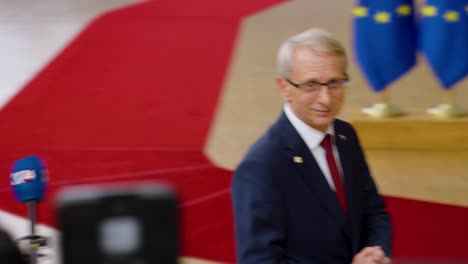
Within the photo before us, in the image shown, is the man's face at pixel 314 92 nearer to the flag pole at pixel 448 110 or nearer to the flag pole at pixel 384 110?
the flag pole at pixel 384 110

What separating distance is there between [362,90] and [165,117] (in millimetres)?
1687

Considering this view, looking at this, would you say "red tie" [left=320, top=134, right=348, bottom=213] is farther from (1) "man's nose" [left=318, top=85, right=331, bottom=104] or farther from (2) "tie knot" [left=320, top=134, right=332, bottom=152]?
(1) "man's nose" [left=318, top=85, right=331, bottom=104]

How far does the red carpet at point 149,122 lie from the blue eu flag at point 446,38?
54.2 inches

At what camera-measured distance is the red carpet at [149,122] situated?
533 centimetres

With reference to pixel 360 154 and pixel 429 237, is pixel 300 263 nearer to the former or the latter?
pixel 360 154

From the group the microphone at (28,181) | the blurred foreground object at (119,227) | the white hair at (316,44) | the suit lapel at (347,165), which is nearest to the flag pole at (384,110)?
the microphone at (28,181)

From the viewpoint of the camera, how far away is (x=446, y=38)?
6484mm

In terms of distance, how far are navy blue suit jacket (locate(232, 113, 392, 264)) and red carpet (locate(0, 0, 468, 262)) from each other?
133 centimetres

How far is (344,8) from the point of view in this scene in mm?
11281

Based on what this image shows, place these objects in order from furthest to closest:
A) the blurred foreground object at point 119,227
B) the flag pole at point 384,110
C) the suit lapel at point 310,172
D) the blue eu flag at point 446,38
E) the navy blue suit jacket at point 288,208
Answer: the flag pole at point 384,110 → the blue eu flag at point 446,38 → the suit lapel at point 310,172 → the navy blue suit jacket at point 288,208 → the blurred foreground object at point 119,227

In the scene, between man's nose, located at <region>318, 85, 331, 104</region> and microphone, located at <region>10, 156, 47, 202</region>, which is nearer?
man's nose, located at <region>318, 85, 331, 104</region>

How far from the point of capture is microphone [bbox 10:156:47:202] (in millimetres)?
3199

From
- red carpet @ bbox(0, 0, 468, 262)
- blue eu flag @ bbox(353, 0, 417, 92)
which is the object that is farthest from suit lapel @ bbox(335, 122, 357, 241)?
blue eu flag @ bbox(353, 0, 417, 92)

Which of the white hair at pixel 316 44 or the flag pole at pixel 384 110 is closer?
the white hair at pixel 316 44
